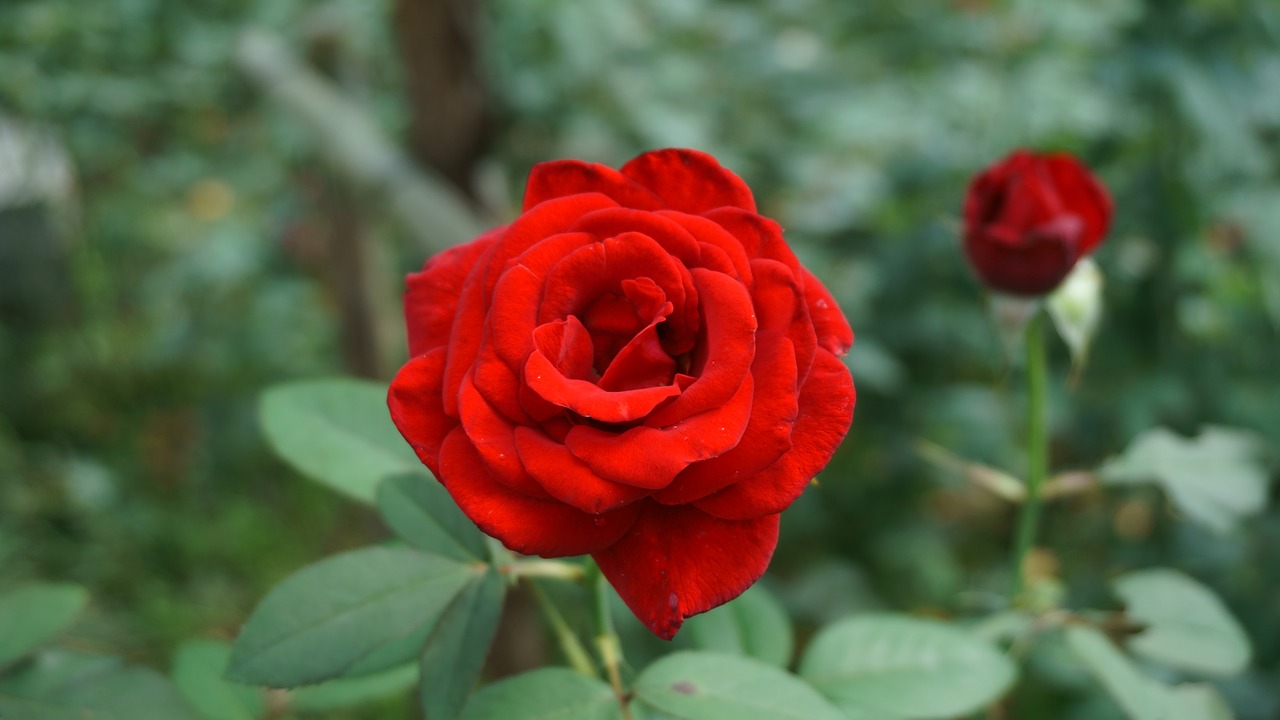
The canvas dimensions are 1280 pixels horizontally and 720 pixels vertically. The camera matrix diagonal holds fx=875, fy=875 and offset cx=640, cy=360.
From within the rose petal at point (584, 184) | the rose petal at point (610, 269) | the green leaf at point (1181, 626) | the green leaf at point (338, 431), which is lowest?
the green leaf at point (1181, 626)

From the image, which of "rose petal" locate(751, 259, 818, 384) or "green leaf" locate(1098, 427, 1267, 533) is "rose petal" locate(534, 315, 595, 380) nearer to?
"rose petal" locate(751, 259, 818, 384)

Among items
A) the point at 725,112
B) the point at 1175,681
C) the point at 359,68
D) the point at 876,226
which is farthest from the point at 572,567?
the point at 359,68

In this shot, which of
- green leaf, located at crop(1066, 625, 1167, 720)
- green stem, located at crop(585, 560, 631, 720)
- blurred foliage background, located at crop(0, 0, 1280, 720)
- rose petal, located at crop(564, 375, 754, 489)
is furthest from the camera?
blurred foliage background, located at crop(0, 0, 1280, 720)

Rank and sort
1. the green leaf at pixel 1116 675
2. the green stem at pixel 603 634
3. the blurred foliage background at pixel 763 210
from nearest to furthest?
1. the green stem at pixel 603 634
2. the green leaf at pixel 1116 675
3. the blurred foliage background at pixel 763 210

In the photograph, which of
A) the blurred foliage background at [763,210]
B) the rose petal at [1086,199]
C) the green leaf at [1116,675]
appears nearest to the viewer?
the green leaf at [1116,675]

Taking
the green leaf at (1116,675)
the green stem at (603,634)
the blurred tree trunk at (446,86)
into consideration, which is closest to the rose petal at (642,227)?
the green stem at (603,634)

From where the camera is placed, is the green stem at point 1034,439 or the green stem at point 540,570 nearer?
the green stem at point 540,570

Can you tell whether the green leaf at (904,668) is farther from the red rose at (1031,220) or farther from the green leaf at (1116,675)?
the red rose at (1031,220)

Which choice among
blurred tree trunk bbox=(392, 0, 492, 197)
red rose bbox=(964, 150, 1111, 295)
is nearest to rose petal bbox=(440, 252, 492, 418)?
red rose bbox=(964, 150, 1111, 295)
